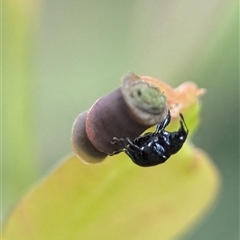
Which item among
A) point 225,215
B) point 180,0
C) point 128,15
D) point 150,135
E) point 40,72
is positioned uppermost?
point 128,15

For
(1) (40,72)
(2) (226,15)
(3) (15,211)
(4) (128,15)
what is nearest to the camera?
(3) (15,211)

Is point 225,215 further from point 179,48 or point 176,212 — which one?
point 176,212

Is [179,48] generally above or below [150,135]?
above

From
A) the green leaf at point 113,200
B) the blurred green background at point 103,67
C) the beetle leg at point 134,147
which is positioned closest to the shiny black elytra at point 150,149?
the beetle leg at point 134,147

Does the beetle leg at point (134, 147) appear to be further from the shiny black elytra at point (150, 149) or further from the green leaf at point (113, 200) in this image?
the green leaf at point (113, 200)

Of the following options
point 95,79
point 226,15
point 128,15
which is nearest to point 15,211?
point 226,15
